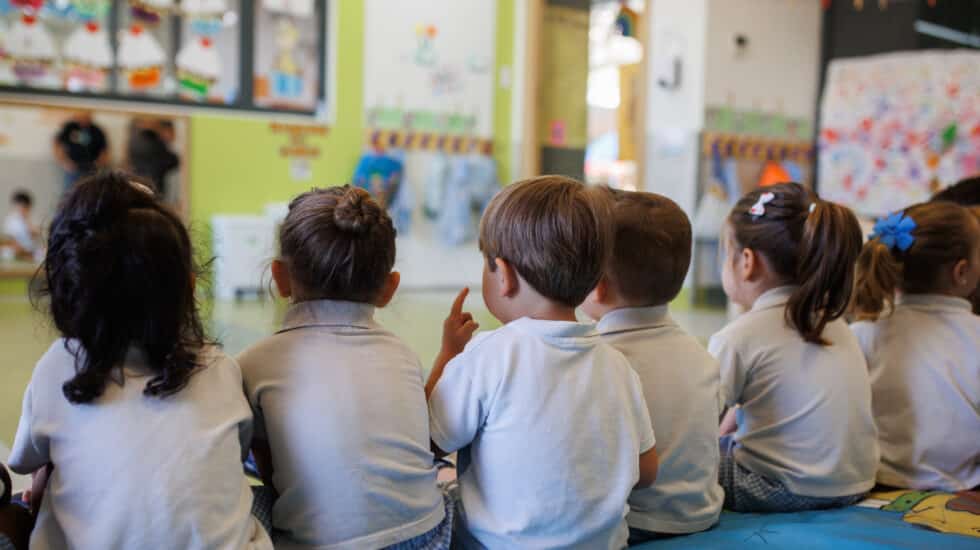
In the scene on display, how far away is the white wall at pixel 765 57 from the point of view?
223 inches

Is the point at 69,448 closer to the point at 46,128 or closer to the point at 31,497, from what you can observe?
the point at 31,497

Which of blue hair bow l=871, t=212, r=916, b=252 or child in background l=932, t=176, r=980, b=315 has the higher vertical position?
child in background l=932, t=176, r=980, b=315

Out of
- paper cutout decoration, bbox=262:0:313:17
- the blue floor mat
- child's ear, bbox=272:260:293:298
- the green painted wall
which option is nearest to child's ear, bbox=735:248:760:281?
the blue floor mat

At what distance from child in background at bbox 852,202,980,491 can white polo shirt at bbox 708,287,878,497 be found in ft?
0.59

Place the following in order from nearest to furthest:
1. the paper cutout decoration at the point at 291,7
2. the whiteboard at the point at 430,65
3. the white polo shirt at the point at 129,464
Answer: the white polo shirt at the point at 129,464, the paper cutout decoration at the point at 291,7, the whiteboard at the point at 430,65

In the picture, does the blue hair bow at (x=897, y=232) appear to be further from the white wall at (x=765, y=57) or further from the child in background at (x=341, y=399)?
the white wall at (x=765, y=57)

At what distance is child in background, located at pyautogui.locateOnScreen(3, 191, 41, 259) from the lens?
4.49 meters

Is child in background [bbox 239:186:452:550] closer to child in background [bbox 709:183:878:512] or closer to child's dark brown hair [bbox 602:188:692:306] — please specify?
child's dark brown hair [bbox 602:188:692:306]

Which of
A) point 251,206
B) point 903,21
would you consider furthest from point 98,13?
point 903,21

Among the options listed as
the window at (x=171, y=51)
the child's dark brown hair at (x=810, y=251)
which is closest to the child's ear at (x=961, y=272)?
the child's dark brown hair at (x=810, y=251)

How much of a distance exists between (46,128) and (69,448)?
426 cm

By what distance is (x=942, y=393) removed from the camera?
1530mm

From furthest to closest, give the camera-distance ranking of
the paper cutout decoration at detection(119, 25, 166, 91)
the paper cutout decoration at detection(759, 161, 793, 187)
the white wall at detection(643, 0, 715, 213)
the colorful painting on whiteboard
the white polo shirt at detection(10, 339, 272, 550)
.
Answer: the paper cutout decoration at detection(759, 161, 793, 187) < the white wall at detection(643, 0, 715, 213) < the colorful painting on whiteboard < the paper cutout decoration at detection(119, 25, 166, 91) < the white polo shirt at detection(10, 339, 272, 550)

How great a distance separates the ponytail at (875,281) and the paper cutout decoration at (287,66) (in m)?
4.44
